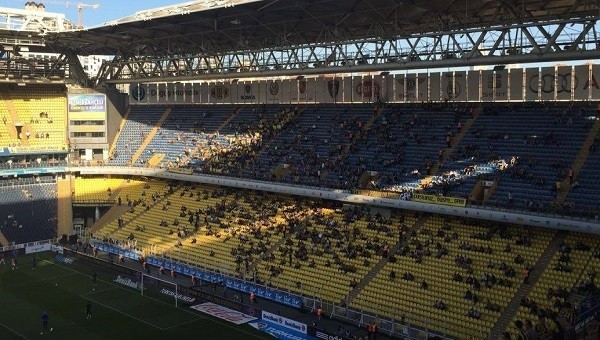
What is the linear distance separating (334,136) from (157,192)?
15244 mm

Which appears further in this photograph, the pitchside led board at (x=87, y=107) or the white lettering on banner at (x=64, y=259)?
the pitchside led board at (x=87, y=107)

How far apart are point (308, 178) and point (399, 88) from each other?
373 inches

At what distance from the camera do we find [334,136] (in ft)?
136

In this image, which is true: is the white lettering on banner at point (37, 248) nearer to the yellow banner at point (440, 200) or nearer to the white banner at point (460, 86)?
the yellow banner at point (440, 200)

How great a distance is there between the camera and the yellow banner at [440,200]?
30422 mm

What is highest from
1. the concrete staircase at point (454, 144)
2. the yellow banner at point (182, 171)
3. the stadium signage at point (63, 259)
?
the concrete staircase at point (454, 144)

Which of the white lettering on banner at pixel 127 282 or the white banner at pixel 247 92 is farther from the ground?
the white banner at pixel 247 92

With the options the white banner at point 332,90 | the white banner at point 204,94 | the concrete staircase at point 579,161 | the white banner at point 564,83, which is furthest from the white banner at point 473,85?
the white banner at point 204,94

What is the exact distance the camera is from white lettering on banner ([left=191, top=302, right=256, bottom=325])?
96.8 ft

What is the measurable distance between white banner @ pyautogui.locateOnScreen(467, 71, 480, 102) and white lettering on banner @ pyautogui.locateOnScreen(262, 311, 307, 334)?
64.0 ft

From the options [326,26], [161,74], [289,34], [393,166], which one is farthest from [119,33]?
[393,166]

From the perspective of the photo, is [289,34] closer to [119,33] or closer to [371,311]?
[119,33]

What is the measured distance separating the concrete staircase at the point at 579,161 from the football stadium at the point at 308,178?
3.6 inches

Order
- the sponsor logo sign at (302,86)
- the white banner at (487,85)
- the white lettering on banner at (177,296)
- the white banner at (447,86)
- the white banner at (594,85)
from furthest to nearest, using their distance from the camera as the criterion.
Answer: the sponsor logo sign at (302,86), the white banner at (447,86), the white banner at (487,85), the white banner at (594,85), the white lettering on banner at (177,296)
